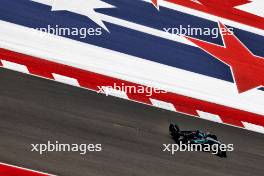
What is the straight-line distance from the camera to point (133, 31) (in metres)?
16.1

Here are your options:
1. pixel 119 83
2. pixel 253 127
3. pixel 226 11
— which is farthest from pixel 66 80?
pixel 226 11

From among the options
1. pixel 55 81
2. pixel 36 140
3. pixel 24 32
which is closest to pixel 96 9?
pixel 24 32

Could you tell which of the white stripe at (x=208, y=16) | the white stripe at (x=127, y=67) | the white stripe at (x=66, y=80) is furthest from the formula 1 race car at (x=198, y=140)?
the white stripe at (x=208, y=16)

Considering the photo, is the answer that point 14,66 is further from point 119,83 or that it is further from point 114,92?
point 119,83

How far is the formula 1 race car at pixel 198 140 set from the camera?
500 inches

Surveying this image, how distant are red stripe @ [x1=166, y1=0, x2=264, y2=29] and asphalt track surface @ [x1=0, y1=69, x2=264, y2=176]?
475 cm

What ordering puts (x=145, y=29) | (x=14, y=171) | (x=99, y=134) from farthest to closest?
1. (x=145, y=29)
2. (x=99, y=134)
3. (x=14, y=171)

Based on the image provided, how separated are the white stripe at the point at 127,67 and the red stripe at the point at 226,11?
2.64 m

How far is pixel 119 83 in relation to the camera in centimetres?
1436

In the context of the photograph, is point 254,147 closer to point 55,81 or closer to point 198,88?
point 198,88

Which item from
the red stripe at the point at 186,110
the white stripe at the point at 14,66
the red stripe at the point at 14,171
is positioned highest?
the white stripe at the point at 14,66

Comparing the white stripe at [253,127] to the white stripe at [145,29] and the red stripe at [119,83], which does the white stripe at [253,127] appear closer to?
the red stripe at [119,83]

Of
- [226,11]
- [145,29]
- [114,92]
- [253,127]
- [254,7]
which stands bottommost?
[253,127]

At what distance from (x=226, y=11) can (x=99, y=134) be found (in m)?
7.11
